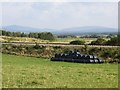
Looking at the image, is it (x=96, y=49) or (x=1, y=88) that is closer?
(x=1, y=88)

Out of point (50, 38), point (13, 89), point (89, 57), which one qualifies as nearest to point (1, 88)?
point (13, 89)

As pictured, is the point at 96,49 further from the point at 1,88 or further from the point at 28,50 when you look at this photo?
the point at 1,88

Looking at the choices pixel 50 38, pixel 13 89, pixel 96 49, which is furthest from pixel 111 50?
pixel 50 38

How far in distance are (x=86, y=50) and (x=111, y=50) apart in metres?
5.66

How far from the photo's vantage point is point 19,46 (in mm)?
61406

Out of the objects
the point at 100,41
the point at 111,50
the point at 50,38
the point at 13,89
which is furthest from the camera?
the point at 50,38

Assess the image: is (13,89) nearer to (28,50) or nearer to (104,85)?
(104,85)

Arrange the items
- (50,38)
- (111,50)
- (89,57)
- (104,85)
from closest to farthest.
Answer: (104,85) < (89,57) < (111,50) < (50,38)

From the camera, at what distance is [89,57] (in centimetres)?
3978

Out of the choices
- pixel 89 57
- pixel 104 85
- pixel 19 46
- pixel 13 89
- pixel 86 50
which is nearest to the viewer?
pixel 13 89

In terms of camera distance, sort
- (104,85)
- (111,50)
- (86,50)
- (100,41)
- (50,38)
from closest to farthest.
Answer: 1. (104,85)
2. (111,50)
3. (86,50)
4. (100,41)
5. (50,38)

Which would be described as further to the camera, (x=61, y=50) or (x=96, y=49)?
(x=61, y=50)

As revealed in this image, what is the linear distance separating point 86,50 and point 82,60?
55.0 feet

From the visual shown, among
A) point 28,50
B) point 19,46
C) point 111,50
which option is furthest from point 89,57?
point 19,46
